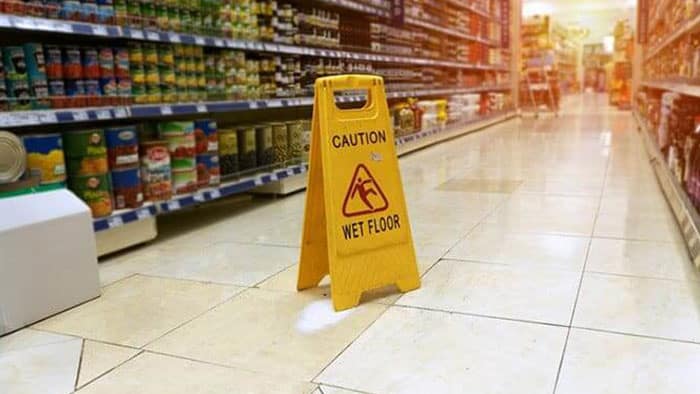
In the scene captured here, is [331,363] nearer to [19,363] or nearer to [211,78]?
[19,363]

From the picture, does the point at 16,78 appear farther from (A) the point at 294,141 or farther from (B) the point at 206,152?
(A) the point at 294,141

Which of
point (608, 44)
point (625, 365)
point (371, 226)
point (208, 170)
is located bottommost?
point (625, 365)

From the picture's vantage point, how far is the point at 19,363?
1.71 metres

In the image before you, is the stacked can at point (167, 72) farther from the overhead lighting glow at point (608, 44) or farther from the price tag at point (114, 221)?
the overhead lighting glow at point (608, 44)

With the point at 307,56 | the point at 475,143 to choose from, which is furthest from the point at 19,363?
the point at 475,143

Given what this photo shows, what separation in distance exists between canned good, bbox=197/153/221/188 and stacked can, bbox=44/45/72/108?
0.88 m

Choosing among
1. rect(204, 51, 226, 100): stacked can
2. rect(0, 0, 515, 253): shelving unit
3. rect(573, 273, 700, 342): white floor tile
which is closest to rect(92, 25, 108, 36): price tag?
rect(0, 0, 515, 253): shelving unit

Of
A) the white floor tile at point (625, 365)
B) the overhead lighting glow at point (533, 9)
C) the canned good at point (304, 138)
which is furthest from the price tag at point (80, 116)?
the overhead lighting glow at point (533, 9)

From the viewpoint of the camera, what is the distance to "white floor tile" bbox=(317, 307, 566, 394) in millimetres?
1499

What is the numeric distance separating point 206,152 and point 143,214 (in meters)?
0.61

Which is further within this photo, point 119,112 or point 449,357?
point 119,112

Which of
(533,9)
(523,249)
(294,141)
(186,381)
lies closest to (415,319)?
(186,381)

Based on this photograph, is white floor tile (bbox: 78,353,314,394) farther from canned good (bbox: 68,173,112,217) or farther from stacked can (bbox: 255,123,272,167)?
stacked can (bbox: 255,123,272,167)

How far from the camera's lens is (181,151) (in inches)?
125
